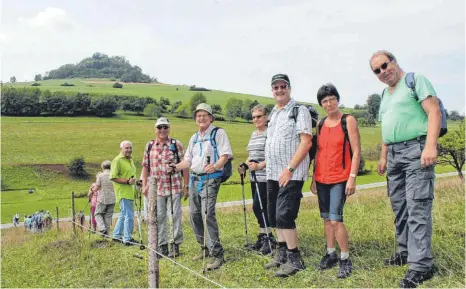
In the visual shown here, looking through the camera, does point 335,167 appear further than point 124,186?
No

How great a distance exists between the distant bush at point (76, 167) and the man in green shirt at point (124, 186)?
48.1 m

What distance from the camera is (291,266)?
4613 mm

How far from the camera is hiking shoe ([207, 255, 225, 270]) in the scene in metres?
5.29

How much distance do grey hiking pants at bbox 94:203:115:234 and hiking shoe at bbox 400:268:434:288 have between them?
22.0ft

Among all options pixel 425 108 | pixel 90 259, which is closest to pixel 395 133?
pixel 425 108

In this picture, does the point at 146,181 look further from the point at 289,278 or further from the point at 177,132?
the point at 177,132

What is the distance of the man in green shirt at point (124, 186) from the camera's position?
7.93 metres

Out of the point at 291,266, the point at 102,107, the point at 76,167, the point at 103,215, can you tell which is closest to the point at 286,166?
the point at 291,266

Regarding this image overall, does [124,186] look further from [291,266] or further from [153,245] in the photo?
[291,266]

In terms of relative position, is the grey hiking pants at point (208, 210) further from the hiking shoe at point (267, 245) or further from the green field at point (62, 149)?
the green field at point (62, 149)

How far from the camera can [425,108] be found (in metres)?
3.84

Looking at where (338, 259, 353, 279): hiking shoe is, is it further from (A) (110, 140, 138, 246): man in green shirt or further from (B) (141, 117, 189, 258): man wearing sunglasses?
(A) (110, 140, 138, 246): man in green shirt

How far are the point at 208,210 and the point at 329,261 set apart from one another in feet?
5.69

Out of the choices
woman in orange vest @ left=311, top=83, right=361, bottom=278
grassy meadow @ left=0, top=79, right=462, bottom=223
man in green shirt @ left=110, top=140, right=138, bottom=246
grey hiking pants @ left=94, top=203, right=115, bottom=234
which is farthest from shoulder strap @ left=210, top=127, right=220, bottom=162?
grassy meadow @ left=0, top=79, right=462, bottom=223
